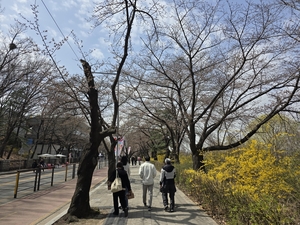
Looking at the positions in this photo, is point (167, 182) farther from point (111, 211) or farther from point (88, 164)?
point (88, 164)

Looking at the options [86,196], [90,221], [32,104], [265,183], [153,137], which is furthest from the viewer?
[153,137]

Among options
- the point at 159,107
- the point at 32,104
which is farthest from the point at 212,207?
the point at 32,104

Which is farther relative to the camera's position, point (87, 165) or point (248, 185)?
point (87, 165)

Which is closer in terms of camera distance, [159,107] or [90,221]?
[90,221]

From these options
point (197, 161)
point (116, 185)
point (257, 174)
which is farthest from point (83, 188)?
point (197, 161)

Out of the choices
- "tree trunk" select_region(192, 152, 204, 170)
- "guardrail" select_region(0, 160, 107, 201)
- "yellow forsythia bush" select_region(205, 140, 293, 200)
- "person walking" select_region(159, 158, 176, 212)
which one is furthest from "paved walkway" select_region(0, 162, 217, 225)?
"tree trunk" select_region(192, 152, 204, 170)

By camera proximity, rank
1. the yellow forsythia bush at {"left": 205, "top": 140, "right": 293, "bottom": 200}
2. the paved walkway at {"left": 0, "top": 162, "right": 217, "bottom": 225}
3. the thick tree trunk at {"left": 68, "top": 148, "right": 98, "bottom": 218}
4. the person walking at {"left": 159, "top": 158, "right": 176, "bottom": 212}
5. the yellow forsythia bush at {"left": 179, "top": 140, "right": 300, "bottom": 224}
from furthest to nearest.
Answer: the person walking at {"left": 159, "top": 158, "right": 176, "bottom": 212} < the thick tree trunk at {"left": 68, "top": 148, "right": 98, "bottom": 218} < the paved walkway at {"left": 0, "top": 162, "right": 217, "bottom": 225} < the yellow forsythia bush at {"left": 205, "top": 140, "right": 293, "bottom": 200} < the yellow forsythia bush at {"left": 179, "top": 140, "right": 300, "bottom": 224}

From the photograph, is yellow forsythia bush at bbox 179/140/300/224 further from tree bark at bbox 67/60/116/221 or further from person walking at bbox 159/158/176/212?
tree bark at bbox 67/60/116/221

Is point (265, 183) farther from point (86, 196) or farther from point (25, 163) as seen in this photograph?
point (25, 163)

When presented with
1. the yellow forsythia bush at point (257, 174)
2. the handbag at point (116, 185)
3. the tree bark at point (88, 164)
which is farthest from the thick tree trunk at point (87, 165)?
the yellow forsythia bush at point (257, 174)

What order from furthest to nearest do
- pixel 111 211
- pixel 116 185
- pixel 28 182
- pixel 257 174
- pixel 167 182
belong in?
pixel 28 182 → pixel 167 182 → pixel 111 211 → pixel 116 185 → pixel 257 174

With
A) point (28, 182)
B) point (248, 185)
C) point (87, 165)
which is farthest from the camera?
point (28, 182)

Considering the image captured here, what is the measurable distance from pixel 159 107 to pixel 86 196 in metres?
14.2

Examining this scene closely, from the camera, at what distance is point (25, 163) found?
36.4 metres
